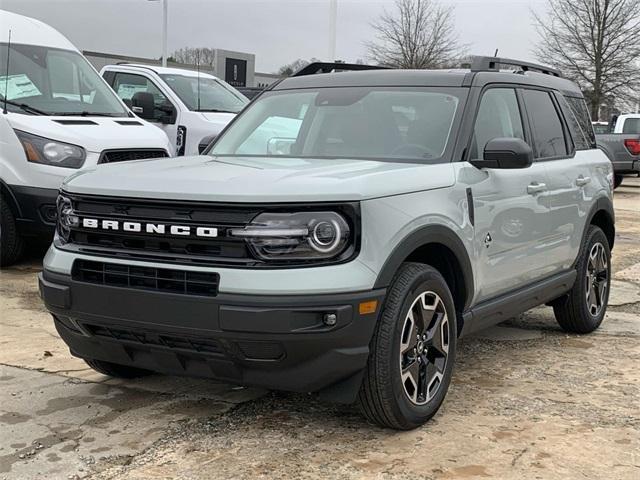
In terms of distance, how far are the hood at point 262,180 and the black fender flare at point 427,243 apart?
0.70 feet

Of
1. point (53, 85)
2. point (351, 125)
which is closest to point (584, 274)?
point (351, 125)

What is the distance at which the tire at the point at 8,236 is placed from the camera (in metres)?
7.05

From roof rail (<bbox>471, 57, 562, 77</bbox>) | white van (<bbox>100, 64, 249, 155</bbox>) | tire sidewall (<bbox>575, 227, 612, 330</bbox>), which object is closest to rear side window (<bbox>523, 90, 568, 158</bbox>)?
roof rail (<bbox>471, 57, 562, 77</bbox>)

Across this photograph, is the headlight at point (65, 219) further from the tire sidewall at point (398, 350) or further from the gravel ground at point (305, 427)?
the tire sidewall at point (398, 350)

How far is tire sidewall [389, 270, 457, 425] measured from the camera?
11.3 feet

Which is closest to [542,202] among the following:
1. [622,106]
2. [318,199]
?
[318,199]

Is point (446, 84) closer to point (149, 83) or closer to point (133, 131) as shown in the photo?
point (133, 131)

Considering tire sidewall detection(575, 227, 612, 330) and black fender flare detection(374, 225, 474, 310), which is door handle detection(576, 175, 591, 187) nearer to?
tire sidewall detection(575, 227, 612, 330)

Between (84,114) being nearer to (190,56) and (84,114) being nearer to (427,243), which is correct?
(427,243)

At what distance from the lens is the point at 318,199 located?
3.21 metres

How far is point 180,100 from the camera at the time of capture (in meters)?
10.2

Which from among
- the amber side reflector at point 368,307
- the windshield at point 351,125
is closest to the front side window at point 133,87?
the windshield at point 351,125

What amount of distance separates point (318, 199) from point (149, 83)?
7942mm

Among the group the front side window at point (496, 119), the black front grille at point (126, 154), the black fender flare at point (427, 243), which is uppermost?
the front side window at point (496, 119)
